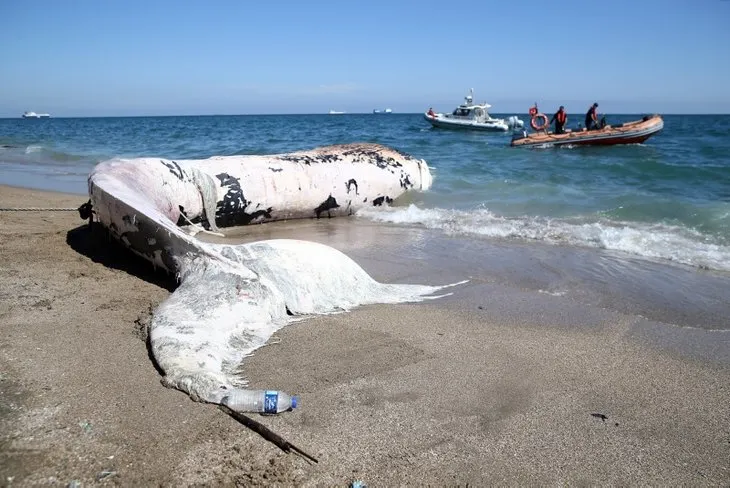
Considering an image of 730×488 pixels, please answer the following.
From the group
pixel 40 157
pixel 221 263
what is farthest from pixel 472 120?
pixel 221 263

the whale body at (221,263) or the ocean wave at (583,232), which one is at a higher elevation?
the whale body at (221,263)

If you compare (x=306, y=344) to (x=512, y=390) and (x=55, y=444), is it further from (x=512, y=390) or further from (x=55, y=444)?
(x=55, y=444)

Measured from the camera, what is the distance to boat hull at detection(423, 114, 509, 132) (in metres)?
35.2

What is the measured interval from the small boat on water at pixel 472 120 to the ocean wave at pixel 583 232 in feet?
94.9

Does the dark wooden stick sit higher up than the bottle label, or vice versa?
the bottle label

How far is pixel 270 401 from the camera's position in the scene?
2309 mm

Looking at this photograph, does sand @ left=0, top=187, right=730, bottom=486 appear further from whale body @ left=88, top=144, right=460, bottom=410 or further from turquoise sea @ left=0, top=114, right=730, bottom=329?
turquoise sea @ left=0, top=114, right=730, bottom=329

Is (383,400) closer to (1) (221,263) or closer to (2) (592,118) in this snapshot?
(1) (221,263)

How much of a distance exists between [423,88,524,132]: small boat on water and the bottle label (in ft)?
115

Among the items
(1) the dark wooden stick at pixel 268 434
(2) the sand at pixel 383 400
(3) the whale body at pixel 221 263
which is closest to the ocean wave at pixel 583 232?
(3) the whale body at pixel 221 263

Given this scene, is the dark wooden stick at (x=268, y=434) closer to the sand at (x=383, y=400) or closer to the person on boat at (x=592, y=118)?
the sand at (x=383, y=400)

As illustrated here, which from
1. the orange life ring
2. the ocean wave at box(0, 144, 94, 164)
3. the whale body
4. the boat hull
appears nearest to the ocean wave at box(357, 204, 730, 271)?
the whale body

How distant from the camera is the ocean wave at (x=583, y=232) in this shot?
18.8 ft

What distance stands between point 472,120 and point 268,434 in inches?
1444
